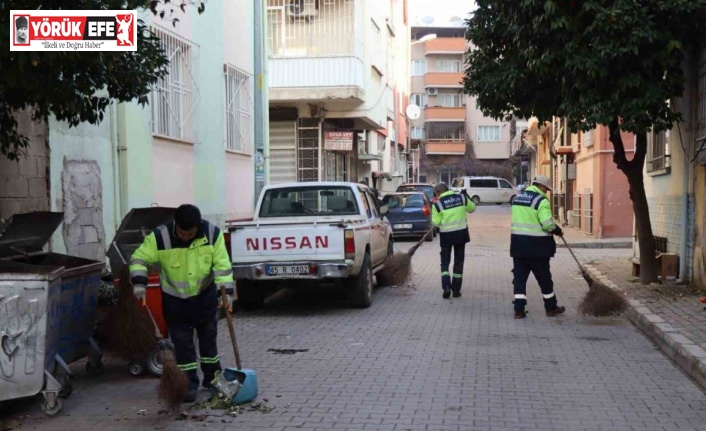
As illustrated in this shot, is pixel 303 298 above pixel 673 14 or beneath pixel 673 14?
beneath

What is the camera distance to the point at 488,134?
66750 mm

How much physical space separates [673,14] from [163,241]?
23.7ft

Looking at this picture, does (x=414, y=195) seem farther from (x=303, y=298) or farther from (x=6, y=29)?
(x=6, y=29)

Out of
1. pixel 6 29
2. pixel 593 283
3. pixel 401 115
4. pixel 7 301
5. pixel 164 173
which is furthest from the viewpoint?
pixel 401 115

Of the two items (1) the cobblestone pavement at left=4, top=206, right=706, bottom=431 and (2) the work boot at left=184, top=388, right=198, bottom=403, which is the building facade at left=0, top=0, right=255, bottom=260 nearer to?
(1) the cobblestone pavement at left=4, top=206, right=706, bottom=431

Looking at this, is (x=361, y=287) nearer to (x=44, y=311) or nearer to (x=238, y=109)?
(x=44, y=311)

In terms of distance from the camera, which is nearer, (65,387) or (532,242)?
(65,387)

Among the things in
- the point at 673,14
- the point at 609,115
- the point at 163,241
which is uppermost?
the point at 673,14

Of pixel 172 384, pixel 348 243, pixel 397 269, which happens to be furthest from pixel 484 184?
pixel 172 384

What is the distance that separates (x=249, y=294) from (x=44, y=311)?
18.3 feet

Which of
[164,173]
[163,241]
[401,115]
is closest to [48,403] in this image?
[163,241]

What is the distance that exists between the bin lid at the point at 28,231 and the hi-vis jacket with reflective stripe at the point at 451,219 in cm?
636

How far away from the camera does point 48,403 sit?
6.00m

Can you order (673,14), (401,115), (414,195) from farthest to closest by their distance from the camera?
(401,115)
(414,195)
(673,14)
